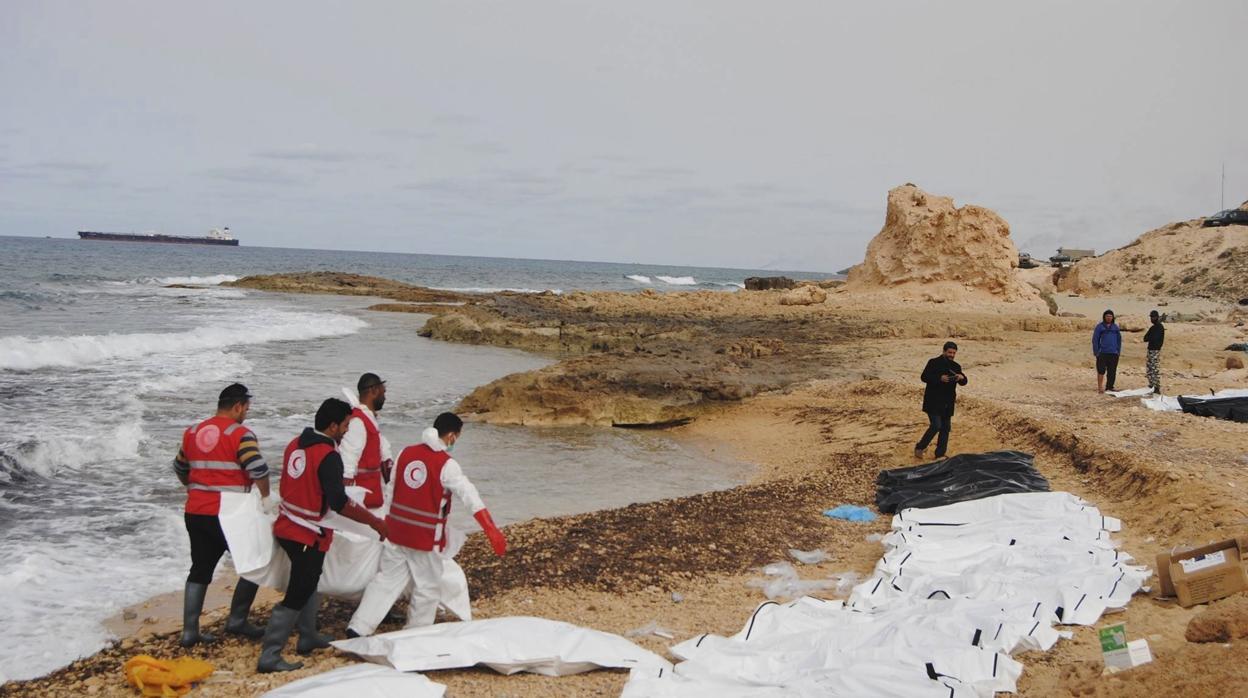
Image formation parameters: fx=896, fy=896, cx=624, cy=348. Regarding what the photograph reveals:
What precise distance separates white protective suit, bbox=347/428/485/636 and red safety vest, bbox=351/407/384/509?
0.89ft

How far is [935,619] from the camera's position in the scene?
5.33 m

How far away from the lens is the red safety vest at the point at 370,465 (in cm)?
595

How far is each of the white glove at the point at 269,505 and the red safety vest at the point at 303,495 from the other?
0.82 feet

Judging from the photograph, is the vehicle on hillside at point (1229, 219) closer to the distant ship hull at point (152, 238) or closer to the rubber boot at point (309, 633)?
the rubber boot at point (309, 633)

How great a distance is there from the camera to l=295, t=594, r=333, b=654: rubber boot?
220 inches

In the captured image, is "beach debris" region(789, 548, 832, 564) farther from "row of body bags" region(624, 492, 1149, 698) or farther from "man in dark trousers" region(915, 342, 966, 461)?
"man in dark trousers" region(915, 342, 966, 461)

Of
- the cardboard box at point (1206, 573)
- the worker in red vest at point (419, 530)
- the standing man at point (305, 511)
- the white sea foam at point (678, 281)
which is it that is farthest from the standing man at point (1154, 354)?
the white sea foam at point (678, 281)

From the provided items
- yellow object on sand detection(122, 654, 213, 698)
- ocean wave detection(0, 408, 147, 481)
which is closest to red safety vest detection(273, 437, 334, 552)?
yellow object on sand detection(122, 654, 213, 698)

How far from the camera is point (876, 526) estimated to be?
9.01 m

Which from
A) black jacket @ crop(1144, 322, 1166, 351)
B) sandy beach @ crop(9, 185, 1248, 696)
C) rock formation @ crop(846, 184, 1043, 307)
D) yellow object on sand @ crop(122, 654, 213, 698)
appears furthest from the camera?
rock formation @ crop(846, 184, 1043, 307)

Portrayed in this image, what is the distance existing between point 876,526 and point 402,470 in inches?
207

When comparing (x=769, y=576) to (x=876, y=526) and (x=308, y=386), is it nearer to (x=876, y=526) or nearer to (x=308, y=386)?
(x=876, y=526)

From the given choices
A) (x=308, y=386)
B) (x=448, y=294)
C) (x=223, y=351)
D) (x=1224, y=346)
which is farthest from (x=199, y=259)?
(x=1224, y=346)

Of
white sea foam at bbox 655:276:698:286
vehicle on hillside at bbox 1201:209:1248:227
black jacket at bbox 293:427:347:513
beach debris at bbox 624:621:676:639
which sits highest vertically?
vehicle on hillside at bbox 1201:209:1248:227
